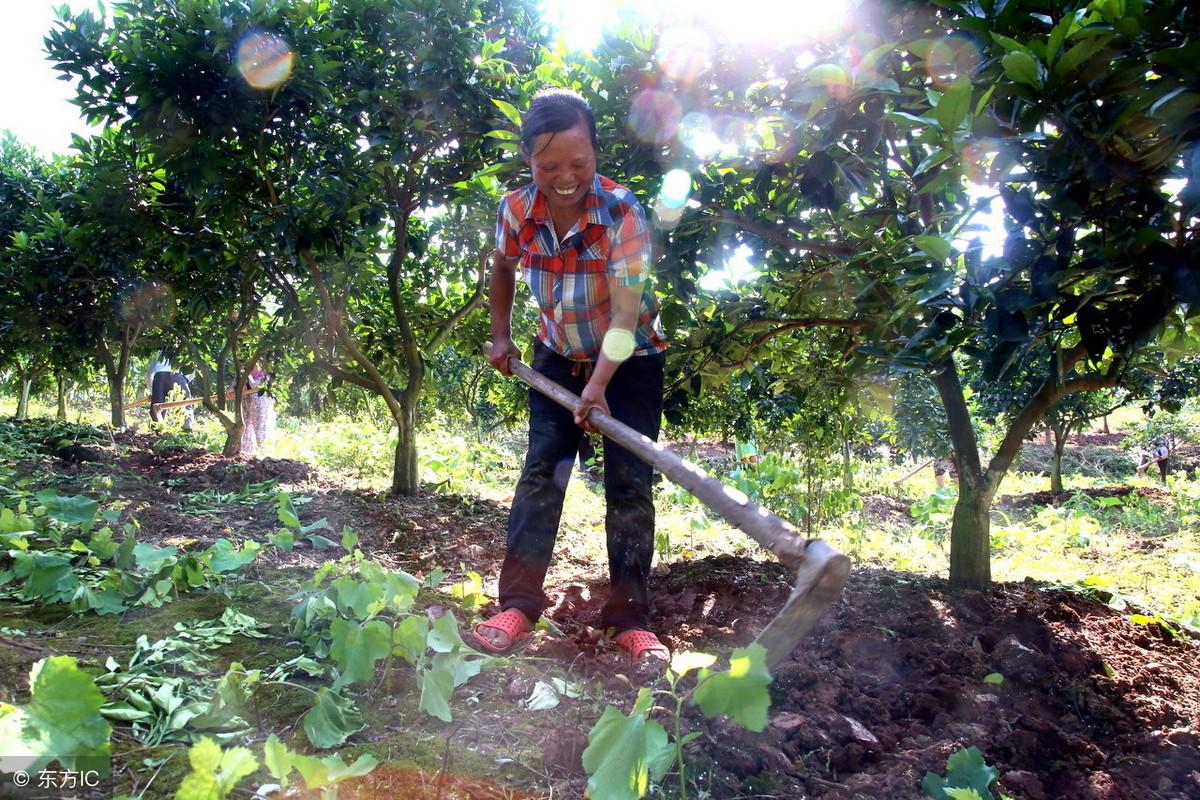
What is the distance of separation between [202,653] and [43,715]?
0.72m

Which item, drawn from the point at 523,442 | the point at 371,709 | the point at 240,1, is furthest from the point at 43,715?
the point at 523,442

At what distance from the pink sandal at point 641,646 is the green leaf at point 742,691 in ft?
2.76

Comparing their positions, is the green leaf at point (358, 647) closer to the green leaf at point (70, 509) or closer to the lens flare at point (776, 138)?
the green leaf at point (70, 509)

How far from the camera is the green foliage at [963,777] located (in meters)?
1.21

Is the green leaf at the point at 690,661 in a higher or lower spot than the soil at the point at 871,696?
higher

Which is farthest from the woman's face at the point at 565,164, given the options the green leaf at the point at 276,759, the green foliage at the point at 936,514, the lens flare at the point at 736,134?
the green foliage at the point at 936,514

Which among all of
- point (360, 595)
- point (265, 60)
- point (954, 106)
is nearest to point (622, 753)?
point (360, 595)

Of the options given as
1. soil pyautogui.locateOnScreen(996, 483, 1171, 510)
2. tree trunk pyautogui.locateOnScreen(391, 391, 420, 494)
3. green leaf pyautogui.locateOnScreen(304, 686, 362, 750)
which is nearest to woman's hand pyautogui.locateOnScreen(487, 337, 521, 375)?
green leaf pyautogui.locateOnScreen(304, 686, 362, 750)

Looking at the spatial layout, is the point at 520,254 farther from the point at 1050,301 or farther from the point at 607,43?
the point at 1050,301

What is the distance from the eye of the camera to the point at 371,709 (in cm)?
152

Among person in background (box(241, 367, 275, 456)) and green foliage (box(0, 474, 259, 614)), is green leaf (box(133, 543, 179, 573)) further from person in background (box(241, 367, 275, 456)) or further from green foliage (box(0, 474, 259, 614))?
person in background (box(241, 367, 275, 456))

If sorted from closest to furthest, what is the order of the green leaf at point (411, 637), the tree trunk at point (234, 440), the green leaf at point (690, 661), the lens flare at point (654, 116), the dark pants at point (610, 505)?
1. the green leaf at point (690, 661)
2. the green leaf at point (411, 637)
3. the dark pants at point (610, 505)
4. the lens flare at point (654, 116)
5. the tree trunk at point (234, 440)

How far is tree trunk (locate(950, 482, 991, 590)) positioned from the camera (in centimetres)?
262

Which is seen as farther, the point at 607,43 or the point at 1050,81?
the point at 607,43
